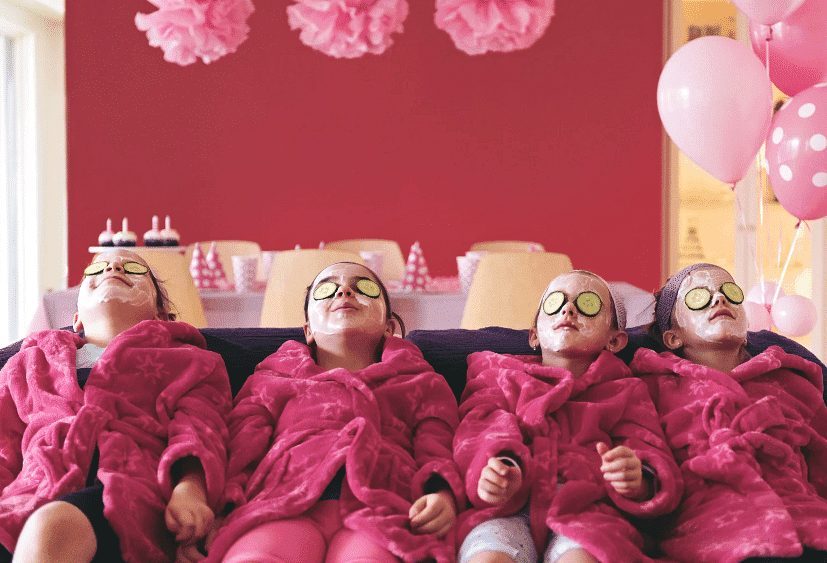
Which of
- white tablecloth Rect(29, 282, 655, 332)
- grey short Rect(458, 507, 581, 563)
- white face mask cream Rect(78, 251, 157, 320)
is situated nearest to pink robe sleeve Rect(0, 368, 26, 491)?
white face mask cream Rect(78, 251, 157, 320)

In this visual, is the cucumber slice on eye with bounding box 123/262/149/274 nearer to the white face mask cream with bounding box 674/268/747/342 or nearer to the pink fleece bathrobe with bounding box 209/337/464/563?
the pink fleece bathrobe with bounding box 209/337/464/563

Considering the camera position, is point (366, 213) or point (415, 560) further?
point (366, 213)

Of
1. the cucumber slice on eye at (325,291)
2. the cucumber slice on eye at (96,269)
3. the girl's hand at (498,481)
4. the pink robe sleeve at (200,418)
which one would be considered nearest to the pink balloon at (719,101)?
A: the cucumber slice on eye at (325,291)

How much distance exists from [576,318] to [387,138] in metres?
3.48

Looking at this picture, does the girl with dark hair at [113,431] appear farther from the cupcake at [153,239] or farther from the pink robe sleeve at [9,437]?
the cupcake at [153,239]

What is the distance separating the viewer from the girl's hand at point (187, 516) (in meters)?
1.08

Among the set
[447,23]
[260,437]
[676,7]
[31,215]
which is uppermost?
[676,7]

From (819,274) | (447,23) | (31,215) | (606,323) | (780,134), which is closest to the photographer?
(606,323)

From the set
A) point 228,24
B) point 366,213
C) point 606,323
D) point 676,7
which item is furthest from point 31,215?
point 606,323

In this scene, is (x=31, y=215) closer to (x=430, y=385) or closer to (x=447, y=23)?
(x=447, y=23)

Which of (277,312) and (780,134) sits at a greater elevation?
(780,134)

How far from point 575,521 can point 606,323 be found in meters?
0.38

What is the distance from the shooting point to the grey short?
1065mm

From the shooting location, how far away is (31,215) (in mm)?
4977
